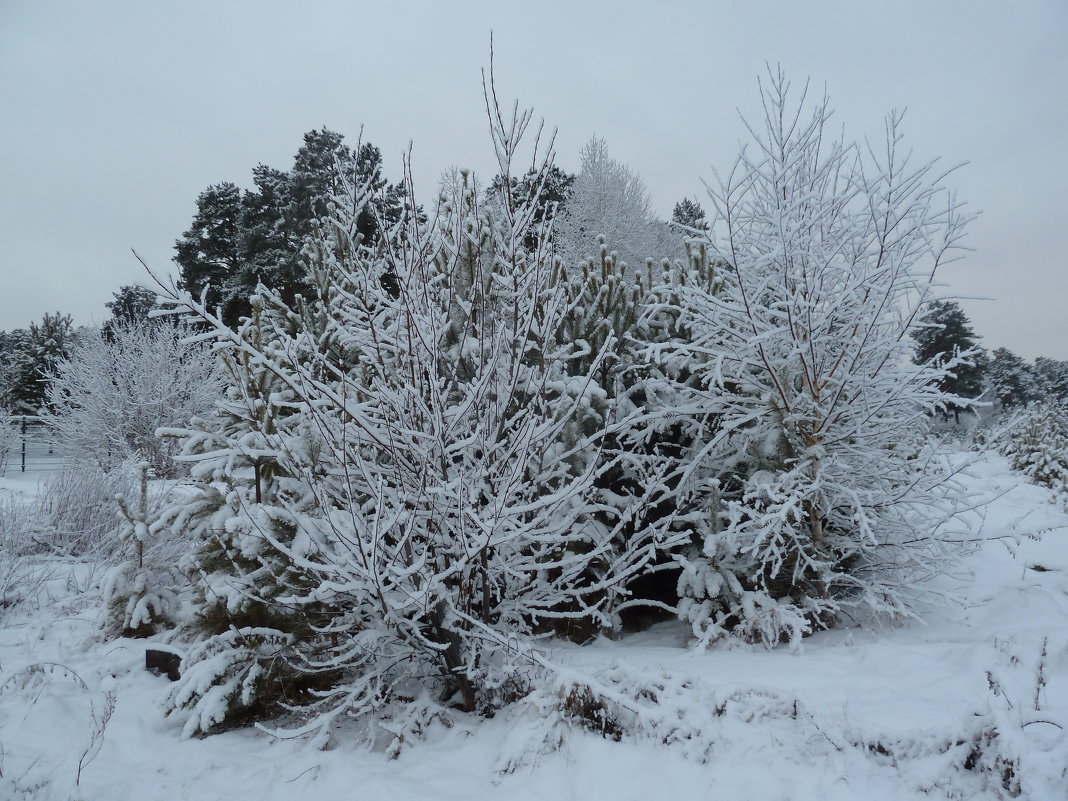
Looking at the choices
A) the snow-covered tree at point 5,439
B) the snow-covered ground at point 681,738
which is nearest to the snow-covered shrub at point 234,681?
the snow-covered ground at point 681,738

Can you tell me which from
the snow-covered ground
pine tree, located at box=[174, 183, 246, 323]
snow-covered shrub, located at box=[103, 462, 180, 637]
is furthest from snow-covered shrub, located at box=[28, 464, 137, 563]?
pine tree, located at box=[174, 183, 246, 323]

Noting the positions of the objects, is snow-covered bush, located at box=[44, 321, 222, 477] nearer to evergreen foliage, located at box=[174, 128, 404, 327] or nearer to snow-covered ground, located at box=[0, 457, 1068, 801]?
evergreen foliage, located at box=[174, 128, 404, 327]

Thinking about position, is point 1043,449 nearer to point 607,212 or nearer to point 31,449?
point 607,212

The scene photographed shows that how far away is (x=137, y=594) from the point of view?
479 centimetres

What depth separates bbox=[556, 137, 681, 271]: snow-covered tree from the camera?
19.9 meters

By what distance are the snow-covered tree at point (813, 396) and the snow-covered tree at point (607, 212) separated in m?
14.5

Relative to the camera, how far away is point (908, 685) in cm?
307

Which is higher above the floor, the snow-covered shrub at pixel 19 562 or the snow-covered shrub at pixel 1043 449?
the snow-covered shrub at pixel 1043 449

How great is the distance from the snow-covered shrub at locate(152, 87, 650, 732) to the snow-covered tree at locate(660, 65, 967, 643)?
44.0 inches

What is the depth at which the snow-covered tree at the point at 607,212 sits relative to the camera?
1990 cm

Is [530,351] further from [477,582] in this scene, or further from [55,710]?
[55,710]

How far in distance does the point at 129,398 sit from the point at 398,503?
1321 centimetres

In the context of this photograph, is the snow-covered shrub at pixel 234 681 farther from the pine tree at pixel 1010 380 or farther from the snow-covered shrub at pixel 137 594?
the pine tree at pixel 1010 380

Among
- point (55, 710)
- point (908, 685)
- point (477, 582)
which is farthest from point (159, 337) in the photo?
point (908, 685)
